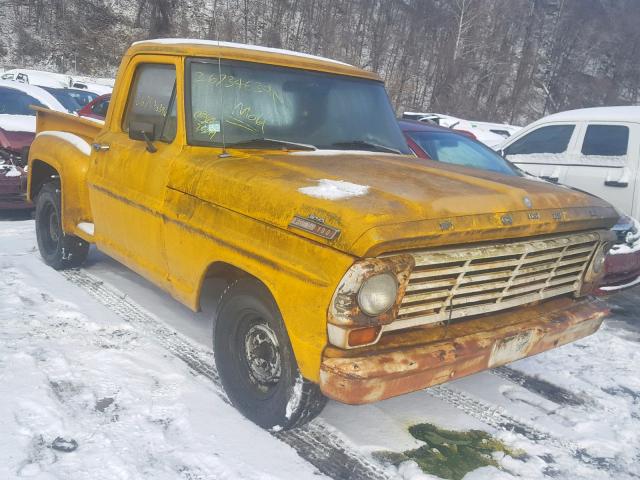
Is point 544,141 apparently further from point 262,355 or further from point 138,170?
point 262,355

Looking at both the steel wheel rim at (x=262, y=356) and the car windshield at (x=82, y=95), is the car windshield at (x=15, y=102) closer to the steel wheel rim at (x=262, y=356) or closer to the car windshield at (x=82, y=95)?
the car windshield at (x=82, y=95)

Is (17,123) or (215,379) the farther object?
(17,123)

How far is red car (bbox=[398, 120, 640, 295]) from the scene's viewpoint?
209 inches

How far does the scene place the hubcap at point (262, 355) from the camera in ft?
9.57

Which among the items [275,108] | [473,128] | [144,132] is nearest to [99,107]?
[144,132]

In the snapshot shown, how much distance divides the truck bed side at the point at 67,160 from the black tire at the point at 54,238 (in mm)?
176

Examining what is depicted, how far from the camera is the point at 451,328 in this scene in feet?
9.16

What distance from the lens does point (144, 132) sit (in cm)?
360

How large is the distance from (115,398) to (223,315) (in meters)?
0.75

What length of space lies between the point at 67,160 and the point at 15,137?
3600 millimetres

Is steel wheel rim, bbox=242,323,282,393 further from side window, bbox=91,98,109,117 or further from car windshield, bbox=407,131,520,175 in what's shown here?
side window, bbox=91,98,109,117

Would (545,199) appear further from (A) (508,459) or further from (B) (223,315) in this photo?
(B) (223,315)

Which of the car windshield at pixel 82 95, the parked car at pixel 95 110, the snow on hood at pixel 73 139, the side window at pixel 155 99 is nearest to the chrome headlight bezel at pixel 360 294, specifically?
the side window at pixel 155 99

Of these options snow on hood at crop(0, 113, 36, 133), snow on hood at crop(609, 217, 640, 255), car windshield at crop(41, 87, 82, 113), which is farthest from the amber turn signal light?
car windshield at crop(41, 87, 82, 113)
